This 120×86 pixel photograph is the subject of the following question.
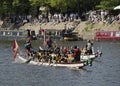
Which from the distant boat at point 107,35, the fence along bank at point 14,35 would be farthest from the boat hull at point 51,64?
the fence along bank at point 14,35

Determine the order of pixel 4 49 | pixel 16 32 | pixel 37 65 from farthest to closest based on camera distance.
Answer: pixel 16 32
pixel 4 49
pixel 37 65

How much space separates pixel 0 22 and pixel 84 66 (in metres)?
67.9

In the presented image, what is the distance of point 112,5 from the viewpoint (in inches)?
3907

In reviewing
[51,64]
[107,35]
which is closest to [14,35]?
[107,35]

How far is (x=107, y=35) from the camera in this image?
92.6 m

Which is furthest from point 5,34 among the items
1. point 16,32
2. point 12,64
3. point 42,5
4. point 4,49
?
point 12,64

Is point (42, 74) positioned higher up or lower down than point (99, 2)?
lower down

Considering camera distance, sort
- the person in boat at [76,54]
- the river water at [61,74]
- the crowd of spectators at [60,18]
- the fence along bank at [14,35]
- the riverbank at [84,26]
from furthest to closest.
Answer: the fence along bank at [14,35], the crowd of spectators at [60,18], the riverbank at [84,26], the person in boat at [76,54], the river water at [61,74]

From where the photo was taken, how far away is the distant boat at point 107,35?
3607 inches

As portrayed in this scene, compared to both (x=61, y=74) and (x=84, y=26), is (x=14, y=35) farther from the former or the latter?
(x=61, y=74)

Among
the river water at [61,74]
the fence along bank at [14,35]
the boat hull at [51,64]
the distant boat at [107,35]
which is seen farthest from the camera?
the fence along bank at [14,35]

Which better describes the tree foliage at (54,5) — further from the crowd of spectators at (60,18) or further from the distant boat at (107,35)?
the distant boat at (107,35)

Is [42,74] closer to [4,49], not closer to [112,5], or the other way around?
[4,49]

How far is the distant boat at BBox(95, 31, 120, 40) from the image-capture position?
91625mm
